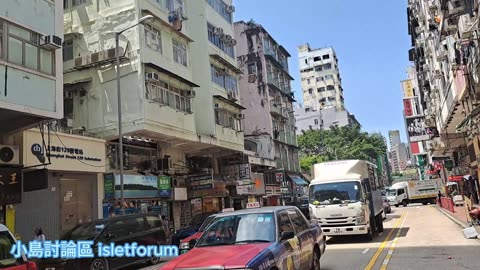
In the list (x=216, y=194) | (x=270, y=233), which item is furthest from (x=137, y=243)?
(x=216, y=194)

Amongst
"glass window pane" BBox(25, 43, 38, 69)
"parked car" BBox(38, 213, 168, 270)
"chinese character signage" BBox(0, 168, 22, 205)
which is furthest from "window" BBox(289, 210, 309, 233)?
"chinese character signage" BBox(0, 168, 22, 205)

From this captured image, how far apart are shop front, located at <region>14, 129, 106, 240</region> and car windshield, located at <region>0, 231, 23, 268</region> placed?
9813 millimetres

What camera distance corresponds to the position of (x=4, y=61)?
45.4 feet

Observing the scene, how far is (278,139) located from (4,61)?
123ft

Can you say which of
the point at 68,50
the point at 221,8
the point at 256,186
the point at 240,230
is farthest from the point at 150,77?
the point at 256,186

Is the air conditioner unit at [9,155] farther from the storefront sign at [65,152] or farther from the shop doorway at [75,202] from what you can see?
the shop doorway at [75,202]

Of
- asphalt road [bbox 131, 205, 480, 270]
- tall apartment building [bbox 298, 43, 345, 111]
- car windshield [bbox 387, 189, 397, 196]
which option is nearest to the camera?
asphalt road [bbox 131, 205, 480, 270]

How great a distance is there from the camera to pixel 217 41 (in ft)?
107

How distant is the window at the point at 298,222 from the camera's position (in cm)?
855

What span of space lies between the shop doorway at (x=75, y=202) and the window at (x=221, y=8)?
17.7 metres

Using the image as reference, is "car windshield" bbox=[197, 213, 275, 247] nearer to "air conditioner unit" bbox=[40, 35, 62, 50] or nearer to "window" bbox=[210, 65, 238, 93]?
"air conditioner unit" bbox=[40, 35, 62, 50]

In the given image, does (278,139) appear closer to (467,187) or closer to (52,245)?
(467,187)

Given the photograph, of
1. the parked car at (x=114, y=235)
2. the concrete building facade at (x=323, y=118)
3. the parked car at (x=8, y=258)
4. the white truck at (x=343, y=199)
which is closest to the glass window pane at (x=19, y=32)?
the parked car at (x=114, y=235)

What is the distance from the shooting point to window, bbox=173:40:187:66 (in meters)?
26.1
